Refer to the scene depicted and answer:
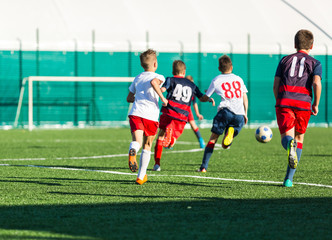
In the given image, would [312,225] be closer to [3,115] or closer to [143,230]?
[143,230]

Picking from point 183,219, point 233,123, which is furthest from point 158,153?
point 183,219

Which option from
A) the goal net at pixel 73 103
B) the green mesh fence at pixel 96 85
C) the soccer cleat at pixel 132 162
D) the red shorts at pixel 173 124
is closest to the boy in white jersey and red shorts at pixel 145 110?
the soccer cleat at pixel 132 162

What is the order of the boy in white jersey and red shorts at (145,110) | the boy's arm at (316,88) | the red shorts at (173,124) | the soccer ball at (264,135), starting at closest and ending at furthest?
the boy's arm at (316,88), the boy in white jersey and red shorts at (145,110), the red shorts at (173,124), the soccer ball at (264,135)

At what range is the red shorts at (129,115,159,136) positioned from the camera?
8312 mm

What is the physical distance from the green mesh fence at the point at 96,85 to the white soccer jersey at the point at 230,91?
1813 cm

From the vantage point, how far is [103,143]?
17312 millimetres

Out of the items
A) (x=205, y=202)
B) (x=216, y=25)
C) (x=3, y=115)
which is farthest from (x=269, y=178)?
Answer: (x=216, y=25)

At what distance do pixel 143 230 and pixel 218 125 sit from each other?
5.22 metres

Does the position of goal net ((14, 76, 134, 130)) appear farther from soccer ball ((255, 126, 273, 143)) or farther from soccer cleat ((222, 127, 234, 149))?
soccer cleat ((222, 127, 234, 149))

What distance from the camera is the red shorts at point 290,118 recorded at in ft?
25.7

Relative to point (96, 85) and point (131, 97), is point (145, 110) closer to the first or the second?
point (131, 97)

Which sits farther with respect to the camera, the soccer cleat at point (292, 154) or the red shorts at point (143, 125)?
the red shorts at point (143, 125)

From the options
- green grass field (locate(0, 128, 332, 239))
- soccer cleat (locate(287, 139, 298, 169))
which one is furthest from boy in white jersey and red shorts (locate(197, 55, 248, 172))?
soccer cleat (locate(287, 139, 298, 169))

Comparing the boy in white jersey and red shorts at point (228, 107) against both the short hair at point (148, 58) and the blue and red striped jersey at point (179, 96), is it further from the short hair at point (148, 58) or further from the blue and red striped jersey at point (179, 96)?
the short hair at point (148, 58)
